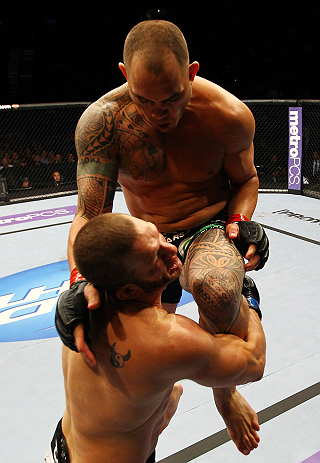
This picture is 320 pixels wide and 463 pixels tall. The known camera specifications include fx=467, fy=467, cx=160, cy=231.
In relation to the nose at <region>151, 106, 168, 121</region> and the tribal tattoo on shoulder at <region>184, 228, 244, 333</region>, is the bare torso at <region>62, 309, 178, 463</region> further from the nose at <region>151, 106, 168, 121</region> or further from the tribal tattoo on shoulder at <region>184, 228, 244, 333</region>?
the nose at <region>151, 106, 168, 121</region>

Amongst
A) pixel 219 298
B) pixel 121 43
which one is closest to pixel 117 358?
pixel 219 298

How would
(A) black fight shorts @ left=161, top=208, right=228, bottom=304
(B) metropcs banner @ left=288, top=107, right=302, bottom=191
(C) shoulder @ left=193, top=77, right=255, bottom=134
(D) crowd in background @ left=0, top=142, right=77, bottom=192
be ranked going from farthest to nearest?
(D) crowd in background @ left=0, top=142, right=77, bottom=192 < (B) metropcs banner @ left=288, top=107, right=302, bottom=191 < (A) black fight shorts @ left=161, top=208, right=228, bottom=304 < (C) shoulder @ left=193, top=77, right=255, bottom=134

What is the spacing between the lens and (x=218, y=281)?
174 cm

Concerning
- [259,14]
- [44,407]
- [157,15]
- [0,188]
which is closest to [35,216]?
[0,188]

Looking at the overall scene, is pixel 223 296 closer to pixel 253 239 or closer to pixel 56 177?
pixel 253 239

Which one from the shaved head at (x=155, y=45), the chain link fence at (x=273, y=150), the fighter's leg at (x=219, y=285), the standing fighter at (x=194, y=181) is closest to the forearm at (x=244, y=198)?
the standing fighter at (x=194, y=181)

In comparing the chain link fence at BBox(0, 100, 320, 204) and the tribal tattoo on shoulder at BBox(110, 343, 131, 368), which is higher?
the tribal tattoo on shoulder at BBox(110, 343, 131, 368)

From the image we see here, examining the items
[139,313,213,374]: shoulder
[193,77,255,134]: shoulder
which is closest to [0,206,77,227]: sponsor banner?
[193,77,255,134]: shoulder

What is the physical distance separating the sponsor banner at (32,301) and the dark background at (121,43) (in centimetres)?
628

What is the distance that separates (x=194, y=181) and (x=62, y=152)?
6357mm

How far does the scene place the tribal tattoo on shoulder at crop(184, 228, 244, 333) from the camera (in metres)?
1.72

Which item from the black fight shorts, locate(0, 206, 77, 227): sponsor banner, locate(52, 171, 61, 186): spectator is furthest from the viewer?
locate(52, 171, 61, 186): spectator

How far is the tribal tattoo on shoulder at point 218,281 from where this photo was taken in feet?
5.64

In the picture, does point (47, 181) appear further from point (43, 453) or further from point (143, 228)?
point (143, 228)
